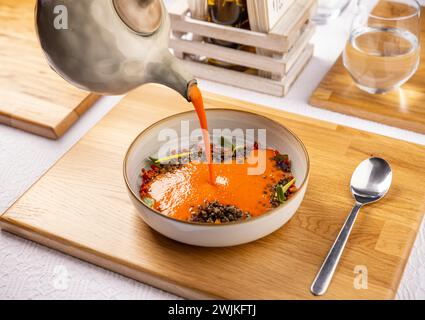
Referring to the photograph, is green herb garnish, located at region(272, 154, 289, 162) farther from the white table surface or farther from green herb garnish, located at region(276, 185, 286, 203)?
the white table surface

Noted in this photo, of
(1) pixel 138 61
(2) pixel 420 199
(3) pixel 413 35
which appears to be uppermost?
(1) pixel 138 61

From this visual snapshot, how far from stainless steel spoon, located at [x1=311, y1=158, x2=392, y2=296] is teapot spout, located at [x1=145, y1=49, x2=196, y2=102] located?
313mm

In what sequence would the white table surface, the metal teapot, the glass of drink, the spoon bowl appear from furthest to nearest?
the glass of drink < the spoon bowl < the white table surface < the metal teapot

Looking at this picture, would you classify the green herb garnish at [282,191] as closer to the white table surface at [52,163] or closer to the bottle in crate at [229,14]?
the white table surface at [52,163]

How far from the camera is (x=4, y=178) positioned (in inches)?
41.9

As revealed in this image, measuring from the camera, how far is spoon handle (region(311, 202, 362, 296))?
2.61 ft

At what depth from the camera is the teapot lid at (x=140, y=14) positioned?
75cm

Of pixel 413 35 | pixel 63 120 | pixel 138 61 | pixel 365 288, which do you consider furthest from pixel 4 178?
pixel 413 35

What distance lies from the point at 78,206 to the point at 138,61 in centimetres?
29

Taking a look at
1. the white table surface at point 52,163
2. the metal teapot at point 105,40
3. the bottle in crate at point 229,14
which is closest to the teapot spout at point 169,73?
the metal teapot at point 105,40

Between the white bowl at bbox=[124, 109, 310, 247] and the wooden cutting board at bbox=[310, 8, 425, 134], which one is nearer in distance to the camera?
the white bowl at bbox=[124, 109, 310, 247]

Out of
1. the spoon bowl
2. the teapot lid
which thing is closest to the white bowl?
the spoon bowl

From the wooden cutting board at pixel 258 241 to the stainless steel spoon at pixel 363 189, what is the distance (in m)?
0.01
